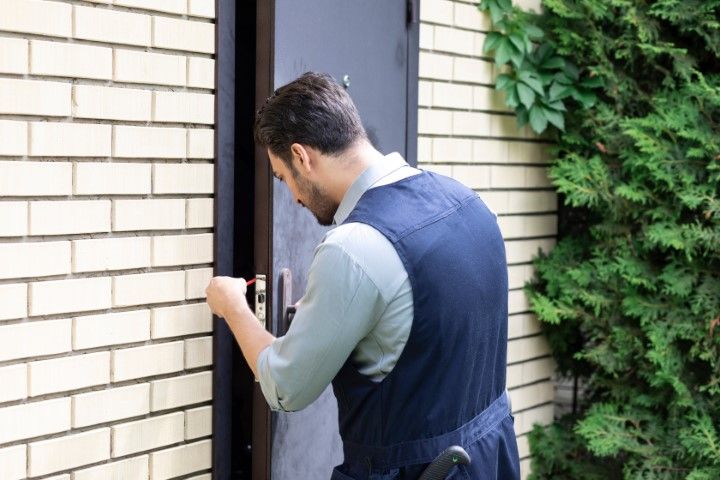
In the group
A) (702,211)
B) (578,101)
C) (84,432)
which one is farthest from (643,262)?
(84,432)

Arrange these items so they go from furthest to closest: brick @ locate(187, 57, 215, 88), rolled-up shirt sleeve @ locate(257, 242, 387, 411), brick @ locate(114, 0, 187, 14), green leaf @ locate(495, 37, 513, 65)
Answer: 1. green leaf @ locate(495, 37, 513, 65)
2. brick @ locate(187, 57, 215, 88)
3. brick @ locate(114, 0, 187, 14)
4. rolled-up shirt sleeve @ locate(257, 242, 387, 411)

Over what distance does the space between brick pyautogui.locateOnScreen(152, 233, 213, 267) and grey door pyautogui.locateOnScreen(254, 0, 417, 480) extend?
21 cm

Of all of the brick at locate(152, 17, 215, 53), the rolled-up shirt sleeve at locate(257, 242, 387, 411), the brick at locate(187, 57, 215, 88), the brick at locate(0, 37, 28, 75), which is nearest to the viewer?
the rolled-up shirt sleeve at locate(257, 242, 387, 411)

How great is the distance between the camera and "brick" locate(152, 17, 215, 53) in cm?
316

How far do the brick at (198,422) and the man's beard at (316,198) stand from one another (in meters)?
0.96

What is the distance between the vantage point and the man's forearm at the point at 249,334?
2.66 metres

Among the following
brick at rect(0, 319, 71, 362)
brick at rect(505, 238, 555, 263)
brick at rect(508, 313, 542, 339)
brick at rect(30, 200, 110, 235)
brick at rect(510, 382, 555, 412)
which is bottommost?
brick at rect(510, 382, 555, 412)

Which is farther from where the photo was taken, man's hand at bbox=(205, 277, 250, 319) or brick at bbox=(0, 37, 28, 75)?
man's hand at bbox=(205, 277, 250, 319)

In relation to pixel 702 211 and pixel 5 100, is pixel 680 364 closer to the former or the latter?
pixel 702 211

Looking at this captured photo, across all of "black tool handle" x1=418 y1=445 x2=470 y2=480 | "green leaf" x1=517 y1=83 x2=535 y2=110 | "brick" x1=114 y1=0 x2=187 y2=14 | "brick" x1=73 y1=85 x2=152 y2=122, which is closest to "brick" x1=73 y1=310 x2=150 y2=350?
"brick" x1=73 y1=85 x2=152 y2=122

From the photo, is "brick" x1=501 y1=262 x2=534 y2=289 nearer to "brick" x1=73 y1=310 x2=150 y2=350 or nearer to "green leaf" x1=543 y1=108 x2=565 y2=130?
"green leaf" x1=543 y1=108 x2=565 y2=130

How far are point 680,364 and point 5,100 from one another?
116 inches

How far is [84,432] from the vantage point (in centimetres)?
302

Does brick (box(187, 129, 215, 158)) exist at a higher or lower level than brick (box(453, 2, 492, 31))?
lower
